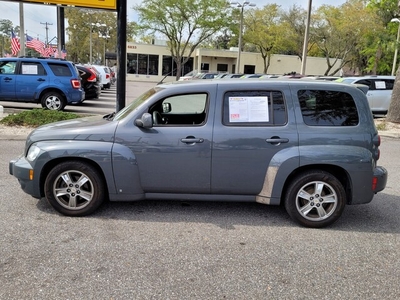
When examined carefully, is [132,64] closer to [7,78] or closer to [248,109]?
[7,78]

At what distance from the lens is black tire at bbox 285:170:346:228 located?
433 cm

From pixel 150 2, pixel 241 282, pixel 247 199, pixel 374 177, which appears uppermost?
pixel 150 2

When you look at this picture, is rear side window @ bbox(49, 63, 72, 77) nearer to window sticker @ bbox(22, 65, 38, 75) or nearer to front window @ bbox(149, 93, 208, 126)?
window sticker @ bbox(22, 65, 38, 75)

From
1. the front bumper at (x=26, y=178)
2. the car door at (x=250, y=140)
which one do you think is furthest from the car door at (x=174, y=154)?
the front bumper at (x=26, y=178)

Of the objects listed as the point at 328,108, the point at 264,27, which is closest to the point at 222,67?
the point at 264,27

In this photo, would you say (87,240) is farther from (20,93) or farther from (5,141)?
(20,93)

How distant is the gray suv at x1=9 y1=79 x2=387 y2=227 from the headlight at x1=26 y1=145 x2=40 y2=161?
0.01 m

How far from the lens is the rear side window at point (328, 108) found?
4.39m

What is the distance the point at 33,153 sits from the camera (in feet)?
14.3

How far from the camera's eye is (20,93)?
510 inches

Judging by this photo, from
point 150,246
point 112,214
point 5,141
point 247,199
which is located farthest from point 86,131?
point 5,141

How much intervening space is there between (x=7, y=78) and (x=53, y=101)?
1686 mm

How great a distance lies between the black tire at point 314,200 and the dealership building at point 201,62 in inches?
1753

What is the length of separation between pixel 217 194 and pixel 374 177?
6.08ft
